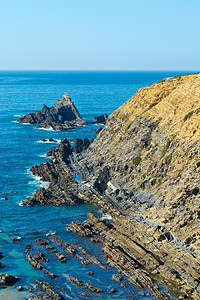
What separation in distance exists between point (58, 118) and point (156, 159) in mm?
98745

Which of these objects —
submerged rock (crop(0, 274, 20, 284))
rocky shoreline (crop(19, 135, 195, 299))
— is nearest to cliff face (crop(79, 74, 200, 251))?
rocky shoreline (crop(19, 135, 195, 299))

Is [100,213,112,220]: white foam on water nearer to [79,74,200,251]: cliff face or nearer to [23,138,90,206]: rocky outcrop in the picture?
[79,74,200,251]: cliff face

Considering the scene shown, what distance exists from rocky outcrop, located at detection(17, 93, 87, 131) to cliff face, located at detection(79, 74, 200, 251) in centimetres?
6693

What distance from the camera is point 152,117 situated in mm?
91062

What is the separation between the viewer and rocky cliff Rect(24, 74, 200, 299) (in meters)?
55.2

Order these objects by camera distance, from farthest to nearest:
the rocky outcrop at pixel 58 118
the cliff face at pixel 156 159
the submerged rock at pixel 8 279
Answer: the rocky outcrop at pixel 58 118 → the cliff face at pixel 156 159 → the submerged rock at pixel 8 279

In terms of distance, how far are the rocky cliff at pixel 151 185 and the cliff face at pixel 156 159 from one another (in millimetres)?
161

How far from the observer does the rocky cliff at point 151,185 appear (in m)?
55.2

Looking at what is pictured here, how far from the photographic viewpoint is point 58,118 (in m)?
172

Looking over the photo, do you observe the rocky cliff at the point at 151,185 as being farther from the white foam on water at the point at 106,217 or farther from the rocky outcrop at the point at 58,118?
the rocky outcrop at the point at 58,118

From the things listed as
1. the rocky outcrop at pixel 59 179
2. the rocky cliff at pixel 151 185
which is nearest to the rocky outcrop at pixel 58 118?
the rocky outcrop at pixel 59 179

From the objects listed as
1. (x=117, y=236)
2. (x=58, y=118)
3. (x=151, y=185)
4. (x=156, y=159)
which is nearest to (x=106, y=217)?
(x=117, y=236)

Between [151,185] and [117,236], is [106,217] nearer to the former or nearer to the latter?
[117,236]

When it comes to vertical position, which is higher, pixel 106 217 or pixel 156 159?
pixel 156 159
